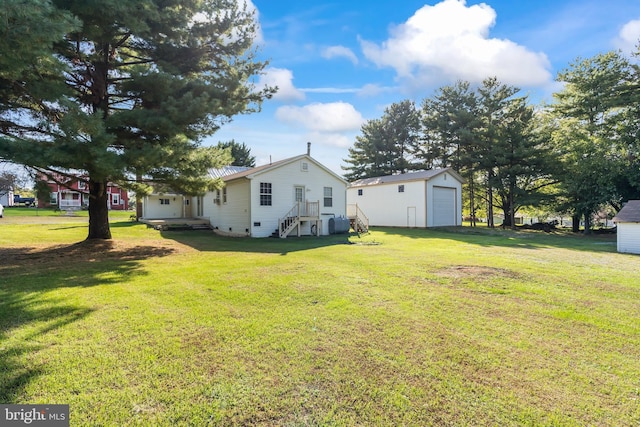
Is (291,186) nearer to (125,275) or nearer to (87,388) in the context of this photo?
(125,275)

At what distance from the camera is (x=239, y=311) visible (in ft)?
14.3

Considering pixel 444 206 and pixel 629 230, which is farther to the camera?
pixel 444 206

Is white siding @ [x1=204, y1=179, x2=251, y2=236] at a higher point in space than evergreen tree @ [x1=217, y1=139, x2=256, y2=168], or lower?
lower

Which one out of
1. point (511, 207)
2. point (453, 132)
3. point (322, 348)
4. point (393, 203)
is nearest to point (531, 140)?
point (511, 207)

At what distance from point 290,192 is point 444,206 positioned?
13.1m

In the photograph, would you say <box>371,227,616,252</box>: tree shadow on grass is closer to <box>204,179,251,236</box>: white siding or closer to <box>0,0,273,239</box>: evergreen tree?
<box>204,179,251,236</box>: white siding

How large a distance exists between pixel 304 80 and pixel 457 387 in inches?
563

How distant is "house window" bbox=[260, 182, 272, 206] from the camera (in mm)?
15508

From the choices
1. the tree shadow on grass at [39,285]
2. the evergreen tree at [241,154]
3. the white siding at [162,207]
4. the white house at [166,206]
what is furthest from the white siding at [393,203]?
the evergreen tree at [241,154]

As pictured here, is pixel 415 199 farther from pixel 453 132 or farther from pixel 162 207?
pixel 162 207

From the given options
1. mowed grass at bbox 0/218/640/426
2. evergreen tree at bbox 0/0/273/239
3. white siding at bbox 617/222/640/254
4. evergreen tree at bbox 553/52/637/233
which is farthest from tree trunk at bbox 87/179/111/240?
evergreen tree at bbox 553/52/637/233

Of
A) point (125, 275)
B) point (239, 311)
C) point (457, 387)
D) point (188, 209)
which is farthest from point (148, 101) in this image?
point (188, 209)

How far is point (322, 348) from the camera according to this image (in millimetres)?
3289

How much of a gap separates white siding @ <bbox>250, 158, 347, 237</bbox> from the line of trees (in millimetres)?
15700
